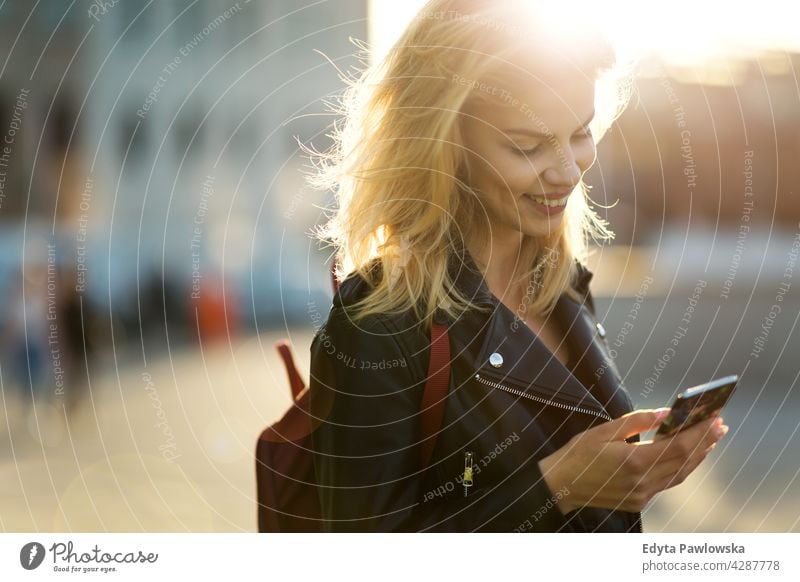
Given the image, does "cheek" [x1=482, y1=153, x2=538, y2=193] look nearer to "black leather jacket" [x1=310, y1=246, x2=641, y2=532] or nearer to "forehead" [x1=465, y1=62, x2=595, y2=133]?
"forehead" [x1=465, y1=62, x2=595, y2=133]

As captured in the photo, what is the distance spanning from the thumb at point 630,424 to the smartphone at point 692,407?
0.06 feet

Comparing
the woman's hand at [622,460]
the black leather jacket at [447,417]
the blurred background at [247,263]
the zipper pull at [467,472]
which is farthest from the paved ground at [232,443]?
the woman's hand at [622,460]

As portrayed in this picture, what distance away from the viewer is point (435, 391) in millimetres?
1645

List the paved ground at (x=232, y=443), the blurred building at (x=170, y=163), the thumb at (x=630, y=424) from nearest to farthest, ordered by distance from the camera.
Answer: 1. the thumb at (x=630, y=424)
2. the paved ground at (x=232, y=443)
3. the blurred building at (x=170, y=163)

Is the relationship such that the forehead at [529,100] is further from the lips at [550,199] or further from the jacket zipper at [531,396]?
the jacket zipper at [531,396]

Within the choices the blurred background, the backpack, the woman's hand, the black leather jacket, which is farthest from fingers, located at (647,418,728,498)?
the blurred background

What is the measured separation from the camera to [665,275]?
25.8 ft

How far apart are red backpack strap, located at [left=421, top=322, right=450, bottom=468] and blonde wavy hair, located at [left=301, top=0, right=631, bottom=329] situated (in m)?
0.06

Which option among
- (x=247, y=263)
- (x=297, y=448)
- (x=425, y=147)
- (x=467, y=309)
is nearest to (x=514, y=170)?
(x=425, y=147)

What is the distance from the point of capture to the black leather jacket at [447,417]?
162 cm

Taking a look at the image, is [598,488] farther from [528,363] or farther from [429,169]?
[429,169]

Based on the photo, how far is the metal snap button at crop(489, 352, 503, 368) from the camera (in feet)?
5.75

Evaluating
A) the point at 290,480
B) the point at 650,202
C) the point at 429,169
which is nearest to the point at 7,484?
the point at 290,480
